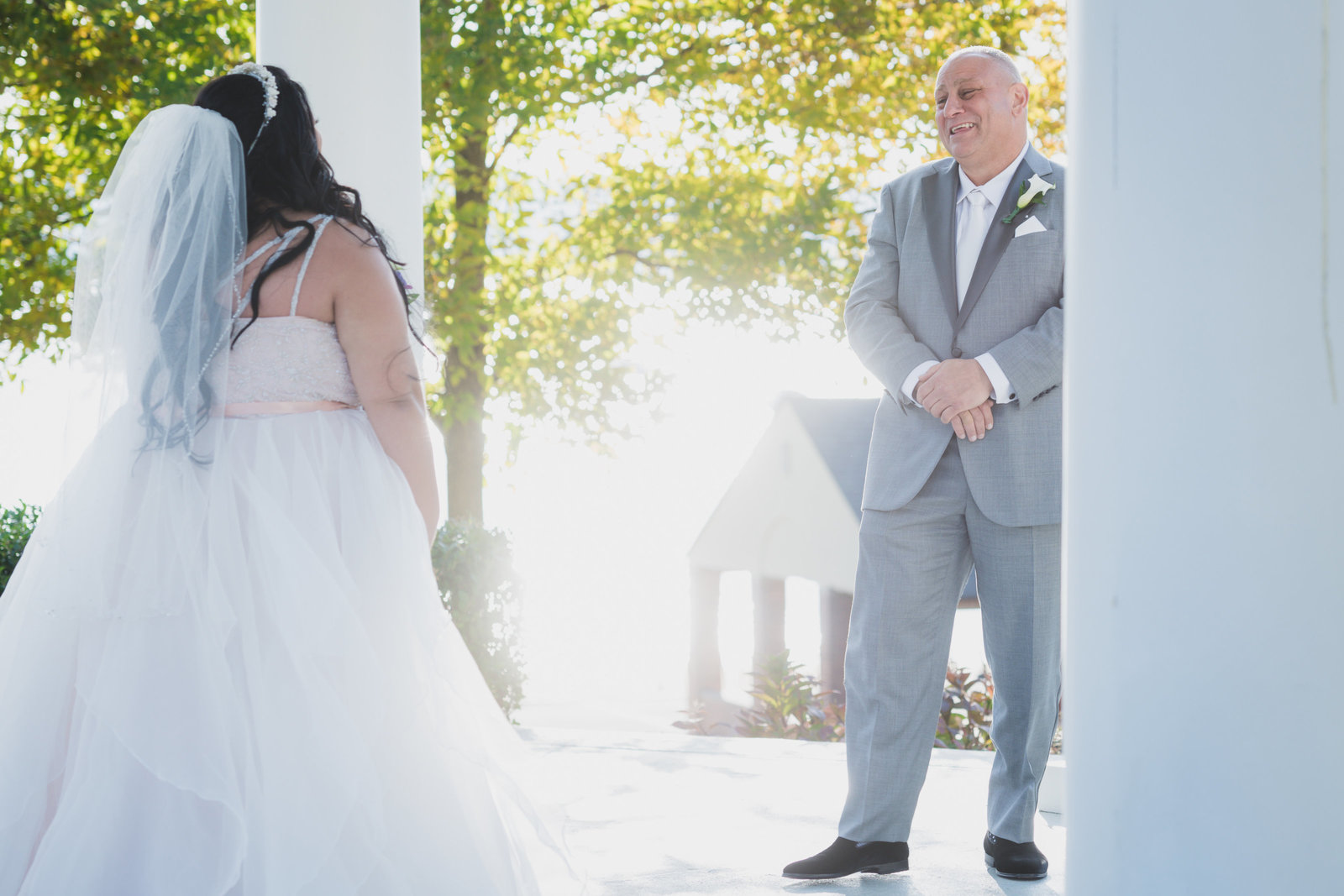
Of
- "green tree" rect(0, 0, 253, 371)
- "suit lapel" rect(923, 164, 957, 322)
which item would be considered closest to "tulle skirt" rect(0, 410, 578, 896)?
"suit lapel" rect(923, 164, 957, 322)

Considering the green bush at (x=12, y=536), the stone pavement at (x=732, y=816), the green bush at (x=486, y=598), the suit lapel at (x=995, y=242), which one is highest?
the suit lapel at (x=995, y=242)

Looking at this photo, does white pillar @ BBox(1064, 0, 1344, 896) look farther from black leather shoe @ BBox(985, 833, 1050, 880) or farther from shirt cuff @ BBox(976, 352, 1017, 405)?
black leather shoe @ BBox(985, 833, 1050, 880)

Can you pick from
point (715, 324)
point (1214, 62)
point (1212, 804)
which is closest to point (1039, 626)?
point (1212, 804)

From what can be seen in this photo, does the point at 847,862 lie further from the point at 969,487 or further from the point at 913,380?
the point at 913,380

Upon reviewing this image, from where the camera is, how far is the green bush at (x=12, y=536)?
5328mm

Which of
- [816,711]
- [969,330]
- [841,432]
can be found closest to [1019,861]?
[969,330]

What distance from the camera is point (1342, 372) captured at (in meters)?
1.26

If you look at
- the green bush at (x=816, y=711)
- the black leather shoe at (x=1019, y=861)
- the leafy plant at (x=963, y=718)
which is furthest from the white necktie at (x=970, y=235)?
the green bush at (x=816, y=711)

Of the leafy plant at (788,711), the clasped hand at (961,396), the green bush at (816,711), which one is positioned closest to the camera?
the clasped hand at (961,396)

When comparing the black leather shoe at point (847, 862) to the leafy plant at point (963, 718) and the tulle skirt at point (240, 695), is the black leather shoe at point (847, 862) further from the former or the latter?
the leafy plant at point (963, 718)

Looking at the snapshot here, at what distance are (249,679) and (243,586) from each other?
185 mm

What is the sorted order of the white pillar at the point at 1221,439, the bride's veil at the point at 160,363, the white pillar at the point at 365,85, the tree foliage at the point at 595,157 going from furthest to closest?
the tree foliage at the point at 595,157 < the white pillar at the point at 365,85 < the bride's veil at the point at 160,363 < the white pillar at the point at 1221,439

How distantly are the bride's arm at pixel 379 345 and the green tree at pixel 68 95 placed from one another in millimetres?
6197

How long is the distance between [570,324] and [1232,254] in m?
8.34
